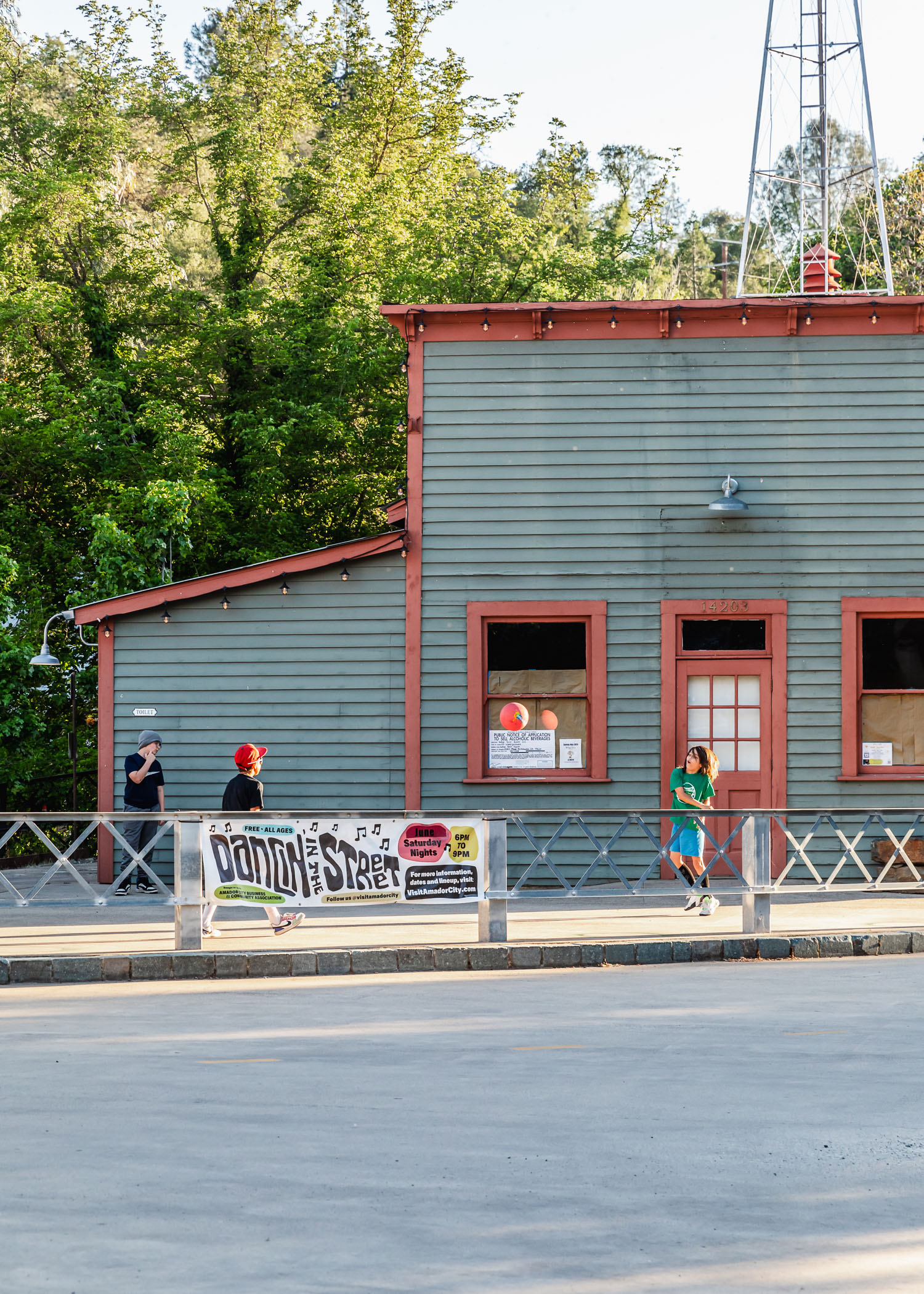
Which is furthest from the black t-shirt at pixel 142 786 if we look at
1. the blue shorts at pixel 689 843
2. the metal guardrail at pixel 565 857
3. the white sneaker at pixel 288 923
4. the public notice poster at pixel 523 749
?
the blue shorts at pixel 689 843

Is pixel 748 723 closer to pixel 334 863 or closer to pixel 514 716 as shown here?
pixel 514 716

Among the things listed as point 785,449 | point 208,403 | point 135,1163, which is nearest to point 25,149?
point 208,403

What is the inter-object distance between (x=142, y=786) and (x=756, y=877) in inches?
263

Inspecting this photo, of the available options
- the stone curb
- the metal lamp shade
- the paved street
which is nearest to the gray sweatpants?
the metal lamp shade

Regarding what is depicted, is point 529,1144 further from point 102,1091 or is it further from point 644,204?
point 644,204

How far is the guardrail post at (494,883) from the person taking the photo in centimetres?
1141

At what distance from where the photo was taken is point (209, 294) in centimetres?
3075

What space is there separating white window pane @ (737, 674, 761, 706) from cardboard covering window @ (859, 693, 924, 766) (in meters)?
1.17

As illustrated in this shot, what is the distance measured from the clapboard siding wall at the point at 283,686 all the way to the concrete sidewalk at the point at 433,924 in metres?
1.74

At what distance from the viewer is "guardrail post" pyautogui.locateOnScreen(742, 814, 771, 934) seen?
11.8 metres

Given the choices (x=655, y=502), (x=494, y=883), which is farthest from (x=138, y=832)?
(x=655, y=502)

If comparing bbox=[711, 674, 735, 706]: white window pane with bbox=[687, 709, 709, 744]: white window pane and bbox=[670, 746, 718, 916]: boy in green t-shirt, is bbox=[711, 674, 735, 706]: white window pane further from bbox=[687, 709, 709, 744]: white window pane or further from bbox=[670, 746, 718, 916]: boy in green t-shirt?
bbox=[670, 746, 718, 916]: boy in green t-shirt

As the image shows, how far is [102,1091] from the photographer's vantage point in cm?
681

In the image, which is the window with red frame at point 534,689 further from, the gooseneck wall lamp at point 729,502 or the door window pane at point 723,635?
the gooseneck wall lamp at point 729,502
